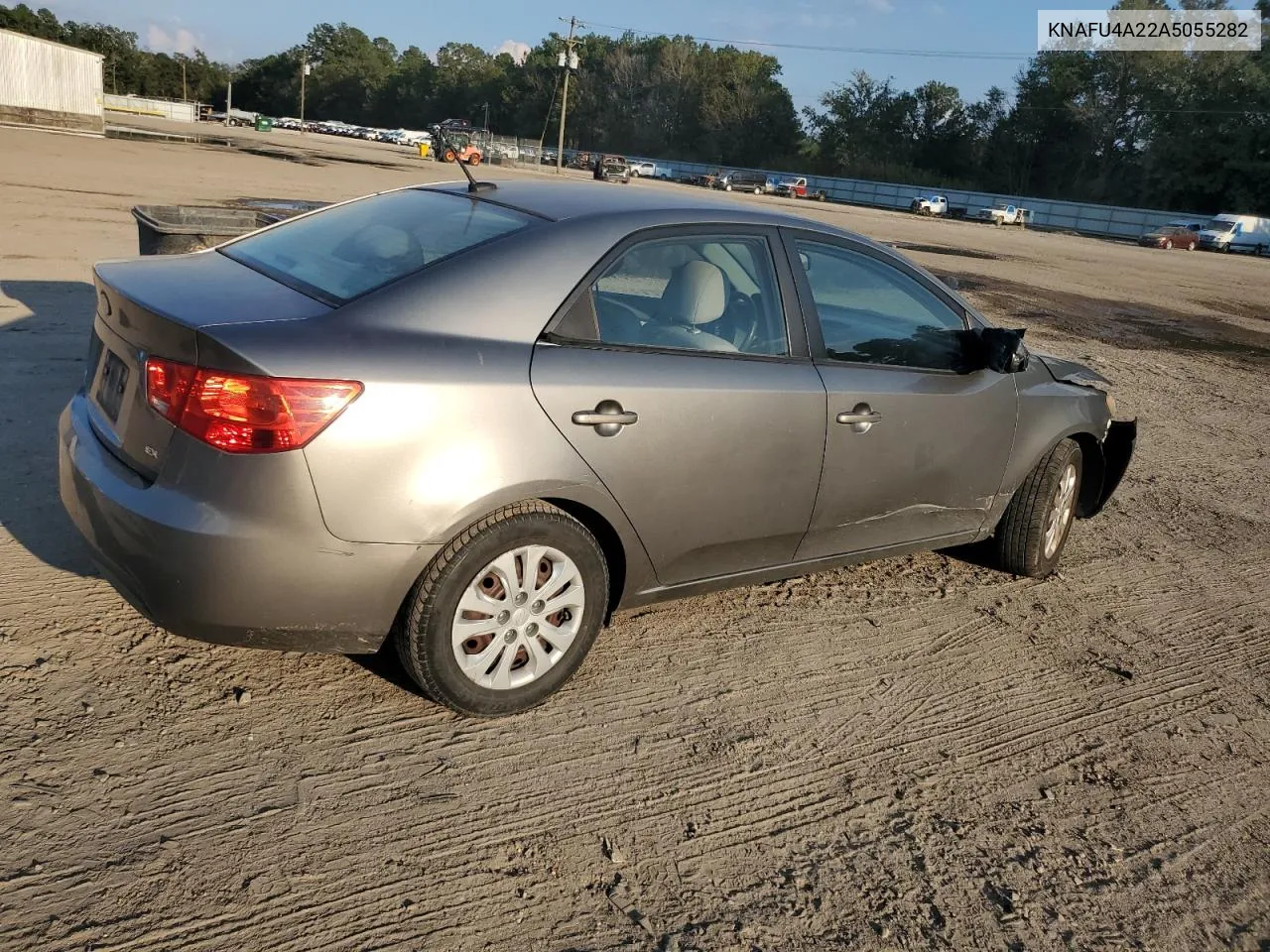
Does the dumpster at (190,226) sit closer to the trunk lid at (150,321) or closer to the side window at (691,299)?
the trunk lid at (150,321)

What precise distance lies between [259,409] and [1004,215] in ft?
197

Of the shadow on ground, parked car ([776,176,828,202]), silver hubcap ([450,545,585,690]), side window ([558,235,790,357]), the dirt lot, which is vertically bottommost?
the dirt lot

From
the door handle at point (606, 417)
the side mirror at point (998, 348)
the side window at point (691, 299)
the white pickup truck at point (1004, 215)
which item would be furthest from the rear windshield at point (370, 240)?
the white pickup truck at point (1004, 215)

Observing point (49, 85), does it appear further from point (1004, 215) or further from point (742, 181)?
point (1004, 215)

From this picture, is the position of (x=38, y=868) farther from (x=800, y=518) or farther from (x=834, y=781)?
(x=800, y=518)

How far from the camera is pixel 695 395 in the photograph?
356 cm

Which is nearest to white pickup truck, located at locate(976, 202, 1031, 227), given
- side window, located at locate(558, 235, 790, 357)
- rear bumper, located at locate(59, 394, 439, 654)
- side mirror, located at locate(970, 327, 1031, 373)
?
side mirror, located at locate(970, 327, 1031, 373)

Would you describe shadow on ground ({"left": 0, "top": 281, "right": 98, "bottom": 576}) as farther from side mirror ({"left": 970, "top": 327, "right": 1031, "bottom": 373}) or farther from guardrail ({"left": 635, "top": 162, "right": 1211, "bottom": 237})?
guardrail ({"left": 635, "top": 162, "right": 1211, "bottom": 237})

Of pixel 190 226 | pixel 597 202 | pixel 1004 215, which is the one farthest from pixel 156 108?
pixel 597 202

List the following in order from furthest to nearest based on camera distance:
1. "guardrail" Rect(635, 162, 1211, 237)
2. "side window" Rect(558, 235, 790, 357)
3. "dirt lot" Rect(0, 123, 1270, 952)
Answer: "guardrail" Rect(635, 162, 1211, 237) → "side window" Rect(558, 235, 790, 357) → "dirt lot" Rect(0, 123, 1270, 952)

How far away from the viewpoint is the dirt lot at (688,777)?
2.60 meters

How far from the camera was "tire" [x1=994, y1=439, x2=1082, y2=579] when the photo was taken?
4953mm

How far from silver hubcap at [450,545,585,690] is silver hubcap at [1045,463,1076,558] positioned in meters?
2.69

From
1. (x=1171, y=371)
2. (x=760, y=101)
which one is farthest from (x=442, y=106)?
(x=1171, y=371)
